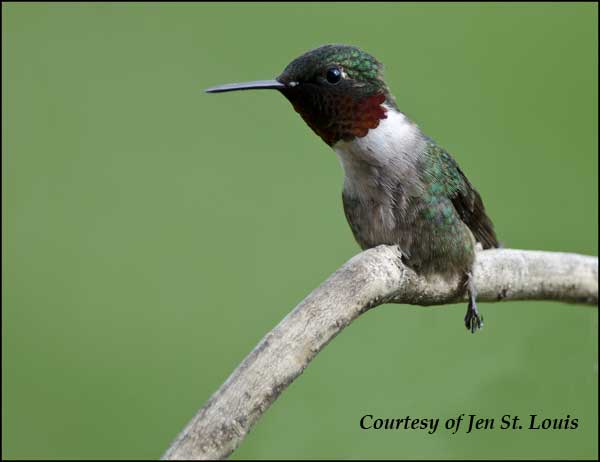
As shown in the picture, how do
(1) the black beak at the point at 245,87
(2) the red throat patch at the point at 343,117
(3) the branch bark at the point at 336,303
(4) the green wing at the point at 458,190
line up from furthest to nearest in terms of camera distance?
1. (4) the green wing at the point at 458,190
2. (2) the red throat patch at the point at 343,117
3. (1) the black beak at the point at 245,87
4. (3) the branch bark at the point at 336,303

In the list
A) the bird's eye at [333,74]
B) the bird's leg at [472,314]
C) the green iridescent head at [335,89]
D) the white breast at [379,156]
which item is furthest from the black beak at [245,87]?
the bird's leg at [472,314]

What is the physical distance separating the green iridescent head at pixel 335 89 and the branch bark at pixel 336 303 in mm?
319

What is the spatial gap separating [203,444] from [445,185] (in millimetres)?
1107

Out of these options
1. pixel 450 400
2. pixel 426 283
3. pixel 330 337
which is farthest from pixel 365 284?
pixel 450 400

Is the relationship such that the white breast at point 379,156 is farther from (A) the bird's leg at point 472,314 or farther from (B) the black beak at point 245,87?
(A) the bird's leg at point 472,314

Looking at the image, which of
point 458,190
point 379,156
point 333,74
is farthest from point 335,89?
point 458,190

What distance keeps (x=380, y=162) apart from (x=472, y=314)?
0.49 metres

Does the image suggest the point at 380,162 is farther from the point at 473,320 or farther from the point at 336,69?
the point at 473,320

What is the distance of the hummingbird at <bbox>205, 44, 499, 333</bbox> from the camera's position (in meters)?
2.05

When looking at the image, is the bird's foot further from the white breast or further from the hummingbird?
the white breast

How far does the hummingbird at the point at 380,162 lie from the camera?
2.05 m

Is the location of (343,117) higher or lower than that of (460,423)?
higher

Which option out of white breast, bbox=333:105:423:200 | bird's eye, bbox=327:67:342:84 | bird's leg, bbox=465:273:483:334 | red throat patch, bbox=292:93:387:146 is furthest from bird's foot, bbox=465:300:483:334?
bird's eye, bbox=327:67:342:84

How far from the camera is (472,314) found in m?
2.29
